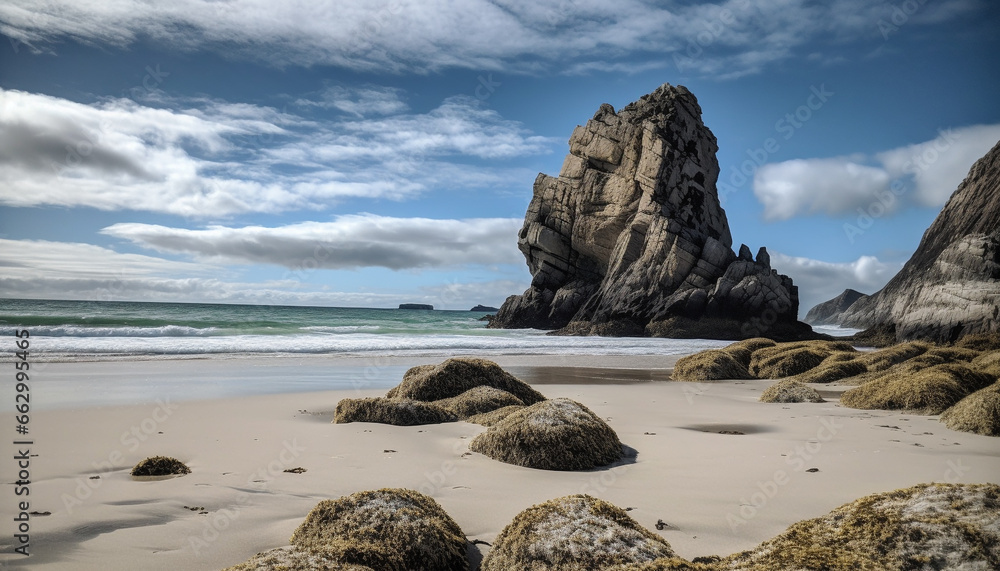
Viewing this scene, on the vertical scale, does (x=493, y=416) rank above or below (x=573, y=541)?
below

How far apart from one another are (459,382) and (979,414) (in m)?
6.18

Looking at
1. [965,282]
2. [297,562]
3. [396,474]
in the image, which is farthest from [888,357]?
[965,282]

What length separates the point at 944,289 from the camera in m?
26.8

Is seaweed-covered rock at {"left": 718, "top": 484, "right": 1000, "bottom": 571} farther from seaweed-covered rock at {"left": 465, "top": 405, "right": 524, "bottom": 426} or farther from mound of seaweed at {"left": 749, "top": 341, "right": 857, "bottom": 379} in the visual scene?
mound of seaweed at {"left": 749, "top": 341, "right": 857, "bottom": 379}

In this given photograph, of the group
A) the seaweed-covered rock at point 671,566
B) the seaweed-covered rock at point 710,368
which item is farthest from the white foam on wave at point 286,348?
the seaweed-covered rock at point 671,566

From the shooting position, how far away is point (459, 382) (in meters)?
8.07

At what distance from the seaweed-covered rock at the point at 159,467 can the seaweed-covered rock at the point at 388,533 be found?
236 centimetres

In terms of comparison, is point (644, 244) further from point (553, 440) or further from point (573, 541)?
point (573, 541)

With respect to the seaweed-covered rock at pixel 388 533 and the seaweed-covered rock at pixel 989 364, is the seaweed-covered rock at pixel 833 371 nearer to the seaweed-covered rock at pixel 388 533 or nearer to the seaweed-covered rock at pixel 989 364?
the seaweed-covered rock at pixel 989 364

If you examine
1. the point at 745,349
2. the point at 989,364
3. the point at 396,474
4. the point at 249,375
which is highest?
the point at 989,364

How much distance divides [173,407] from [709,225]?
139ft

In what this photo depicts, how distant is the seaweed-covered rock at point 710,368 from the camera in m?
13.4

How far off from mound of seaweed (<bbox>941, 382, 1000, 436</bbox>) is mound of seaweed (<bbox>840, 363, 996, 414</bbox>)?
0.99 metres

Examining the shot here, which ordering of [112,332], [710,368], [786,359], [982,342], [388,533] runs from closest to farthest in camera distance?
[388,533] < [710,368] < [786,359] < [982,342] < [112,332]
